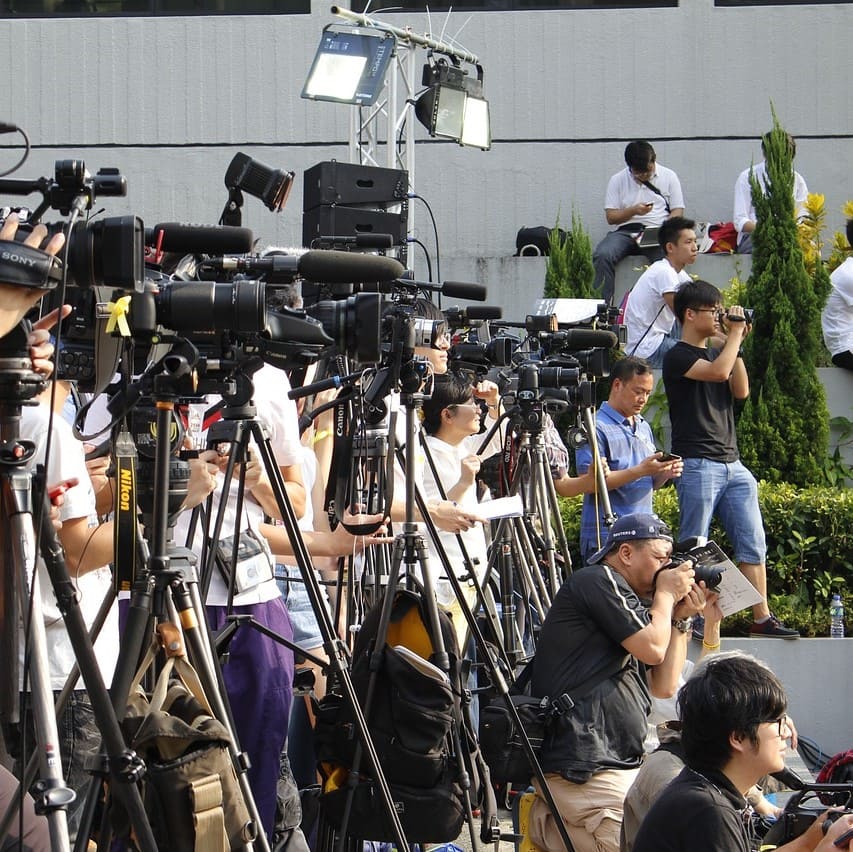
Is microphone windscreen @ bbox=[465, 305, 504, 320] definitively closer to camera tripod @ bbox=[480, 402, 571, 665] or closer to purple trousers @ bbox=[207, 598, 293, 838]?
camera tripod @ bbox=[480, 402, 571, 665]

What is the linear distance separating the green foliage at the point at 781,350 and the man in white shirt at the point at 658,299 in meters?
0.53

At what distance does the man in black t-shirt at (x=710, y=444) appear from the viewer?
706cm

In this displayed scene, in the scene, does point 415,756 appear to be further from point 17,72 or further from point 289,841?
point 17,72

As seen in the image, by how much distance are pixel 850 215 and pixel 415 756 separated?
771 centimetres

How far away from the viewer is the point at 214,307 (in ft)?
9.14

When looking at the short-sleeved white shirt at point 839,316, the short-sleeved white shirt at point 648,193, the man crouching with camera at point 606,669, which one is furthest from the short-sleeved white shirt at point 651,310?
the man crouching with camera at point 606,669

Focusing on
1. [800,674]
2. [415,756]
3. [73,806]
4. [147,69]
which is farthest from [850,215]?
[73,806]

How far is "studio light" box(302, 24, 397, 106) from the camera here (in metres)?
8.53

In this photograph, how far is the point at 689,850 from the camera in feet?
10.2

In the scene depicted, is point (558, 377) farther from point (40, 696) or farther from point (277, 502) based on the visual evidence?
point (40, 696)

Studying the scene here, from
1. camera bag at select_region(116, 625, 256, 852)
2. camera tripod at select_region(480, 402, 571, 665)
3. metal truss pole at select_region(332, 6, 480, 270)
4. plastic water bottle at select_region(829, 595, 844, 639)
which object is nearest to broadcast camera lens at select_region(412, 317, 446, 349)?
camera tripod at select_region(480, 402, 571, 665)

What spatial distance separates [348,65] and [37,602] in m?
6.62

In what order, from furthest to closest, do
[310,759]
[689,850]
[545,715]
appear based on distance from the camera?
[310,759], [545,715], [689,850]

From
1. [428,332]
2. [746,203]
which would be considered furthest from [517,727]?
[746,203]
